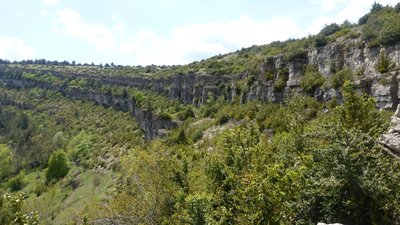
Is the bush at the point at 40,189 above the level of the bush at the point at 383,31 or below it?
below

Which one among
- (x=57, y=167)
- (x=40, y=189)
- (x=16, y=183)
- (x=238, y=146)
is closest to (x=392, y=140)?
(x=238, y=146)

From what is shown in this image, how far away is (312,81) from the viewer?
39.5 metres

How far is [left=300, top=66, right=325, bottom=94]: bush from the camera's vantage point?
38.9 m

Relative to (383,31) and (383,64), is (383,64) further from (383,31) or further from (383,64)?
(383,31)

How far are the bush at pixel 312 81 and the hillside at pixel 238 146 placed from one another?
129 mm

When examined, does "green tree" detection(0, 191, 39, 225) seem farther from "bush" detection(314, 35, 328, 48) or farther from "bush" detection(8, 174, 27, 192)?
"bush" detection(8, 174, 27, 192)

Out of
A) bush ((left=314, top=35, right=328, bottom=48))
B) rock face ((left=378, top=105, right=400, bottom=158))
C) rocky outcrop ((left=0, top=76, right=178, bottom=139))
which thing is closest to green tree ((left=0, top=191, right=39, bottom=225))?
rock face ((left=378, top=105, right=400, bottom=158))

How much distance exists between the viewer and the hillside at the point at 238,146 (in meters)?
15.4

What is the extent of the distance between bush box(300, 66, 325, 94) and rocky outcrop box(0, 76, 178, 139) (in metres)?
27.5

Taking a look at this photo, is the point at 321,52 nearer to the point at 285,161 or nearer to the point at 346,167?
the point at 285,161

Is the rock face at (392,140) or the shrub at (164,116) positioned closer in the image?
the rock face at (392,140)

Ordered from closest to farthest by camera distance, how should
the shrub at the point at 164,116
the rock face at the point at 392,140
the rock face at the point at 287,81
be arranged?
the rock face at the point at 392,140 < the rock face at the point at 287,81 < the shrub at the point at 164,116

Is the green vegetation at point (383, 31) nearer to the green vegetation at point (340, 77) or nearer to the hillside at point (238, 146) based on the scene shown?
the hillside at point (238, 146)

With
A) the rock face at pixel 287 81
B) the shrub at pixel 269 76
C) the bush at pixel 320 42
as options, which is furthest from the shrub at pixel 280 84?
the bush at pixel 320 42
